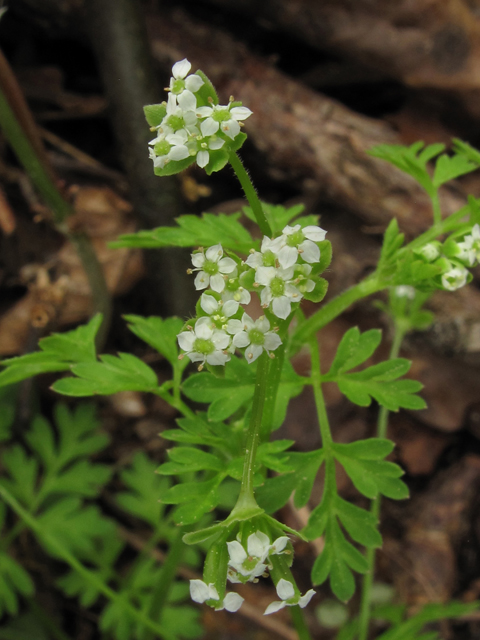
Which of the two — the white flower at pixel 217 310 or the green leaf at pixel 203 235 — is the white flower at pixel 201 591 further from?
the green leaf at pixel 203 235

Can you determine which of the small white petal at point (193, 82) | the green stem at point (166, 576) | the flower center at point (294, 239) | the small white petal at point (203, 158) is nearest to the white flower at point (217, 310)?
the flower center at point (294, 239)

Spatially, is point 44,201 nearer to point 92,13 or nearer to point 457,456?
point 92,13

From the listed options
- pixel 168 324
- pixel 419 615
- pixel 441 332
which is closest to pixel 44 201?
pixel 168 324

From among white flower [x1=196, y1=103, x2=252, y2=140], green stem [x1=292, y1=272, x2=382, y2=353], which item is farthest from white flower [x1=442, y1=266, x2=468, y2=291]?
white flower [x1=196, y1=103, x2=252, y2=140]

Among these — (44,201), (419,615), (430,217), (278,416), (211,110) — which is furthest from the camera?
(430,217)

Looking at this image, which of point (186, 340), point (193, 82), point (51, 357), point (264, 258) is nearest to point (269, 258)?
point (264, 258)

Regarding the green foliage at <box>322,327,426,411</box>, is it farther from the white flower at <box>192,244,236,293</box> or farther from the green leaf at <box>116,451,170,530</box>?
the green leaf at <box>116,451,170,530</box>

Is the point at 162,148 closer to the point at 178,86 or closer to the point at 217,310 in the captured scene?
the point at 178,86
